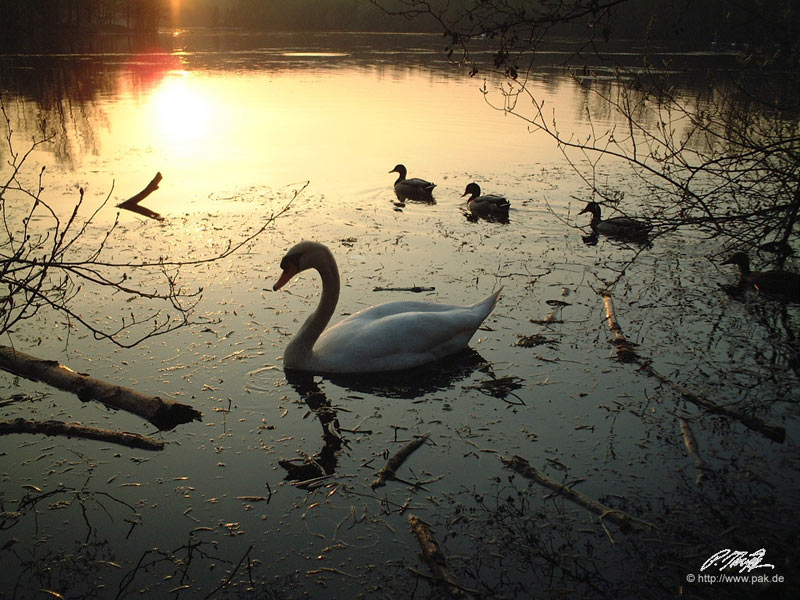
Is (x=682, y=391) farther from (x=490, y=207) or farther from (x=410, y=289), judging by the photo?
(x=490, y=207)

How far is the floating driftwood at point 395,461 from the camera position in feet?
16.2

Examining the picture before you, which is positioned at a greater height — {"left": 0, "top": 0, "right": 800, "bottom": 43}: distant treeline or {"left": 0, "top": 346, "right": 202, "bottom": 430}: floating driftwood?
{"left": 0, "top": 0, "right": 800, "bottom": 43}: distant treeline

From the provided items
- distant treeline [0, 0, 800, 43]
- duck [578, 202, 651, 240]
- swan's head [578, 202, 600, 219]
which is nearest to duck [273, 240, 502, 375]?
duck [578, 202, 651, 240]

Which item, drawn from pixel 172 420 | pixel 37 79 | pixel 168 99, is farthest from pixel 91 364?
pixel 37 79

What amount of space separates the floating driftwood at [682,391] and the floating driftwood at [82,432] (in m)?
4.21

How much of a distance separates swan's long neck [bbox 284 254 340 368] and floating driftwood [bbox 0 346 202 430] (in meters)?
1.16

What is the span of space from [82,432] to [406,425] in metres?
2.40

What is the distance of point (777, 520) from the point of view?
439 cm

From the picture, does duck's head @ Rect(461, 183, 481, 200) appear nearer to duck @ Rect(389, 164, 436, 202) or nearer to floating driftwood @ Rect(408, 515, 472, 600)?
duck @ Rect(389, 164, 436, 202)

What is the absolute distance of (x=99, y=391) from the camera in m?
5.71

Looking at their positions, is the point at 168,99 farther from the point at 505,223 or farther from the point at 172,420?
the point at 172,420

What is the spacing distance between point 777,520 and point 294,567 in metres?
2.91

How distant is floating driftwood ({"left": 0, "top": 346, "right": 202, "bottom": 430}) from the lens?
5.53m
